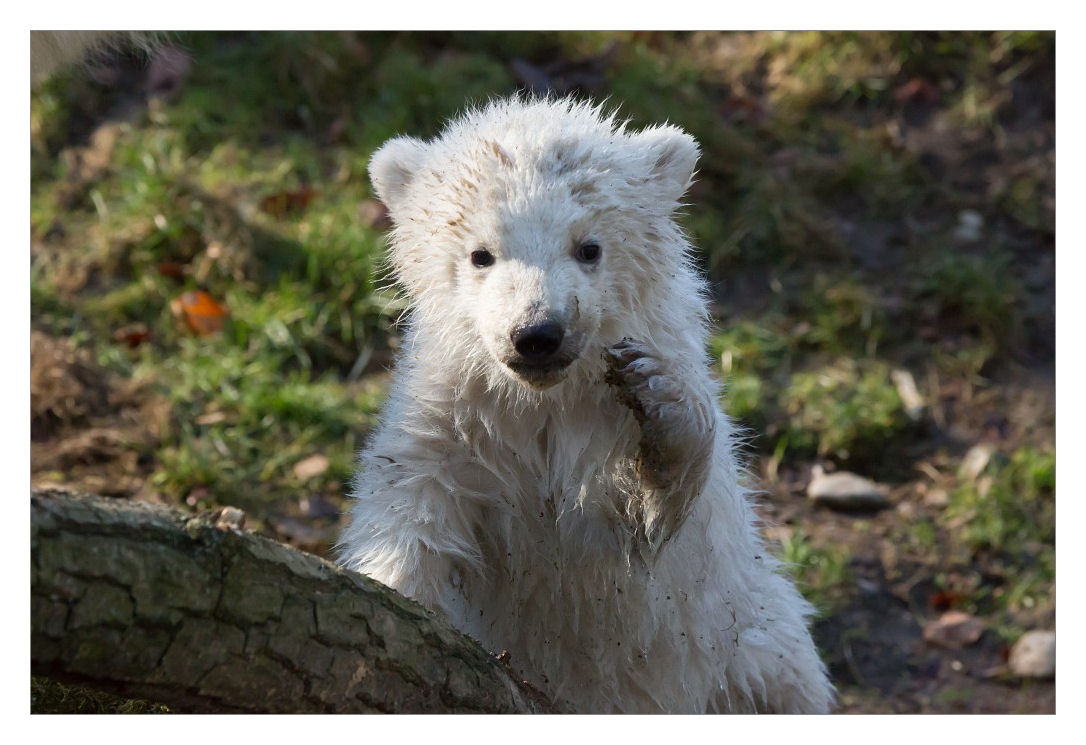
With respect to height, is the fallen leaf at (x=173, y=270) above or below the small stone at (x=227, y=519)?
above

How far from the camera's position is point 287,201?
26.3 ft

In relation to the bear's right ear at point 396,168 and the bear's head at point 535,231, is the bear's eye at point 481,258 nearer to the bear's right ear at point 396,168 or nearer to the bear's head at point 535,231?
the bear's head at point 535,231

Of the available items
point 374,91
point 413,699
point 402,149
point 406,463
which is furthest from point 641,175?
point 374,91

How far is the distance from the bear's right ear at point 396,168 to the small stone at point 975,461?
396 cm

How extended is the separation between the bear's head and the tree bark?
3.19 feet

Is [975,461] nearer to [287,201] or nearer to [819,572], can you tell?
[819,572]

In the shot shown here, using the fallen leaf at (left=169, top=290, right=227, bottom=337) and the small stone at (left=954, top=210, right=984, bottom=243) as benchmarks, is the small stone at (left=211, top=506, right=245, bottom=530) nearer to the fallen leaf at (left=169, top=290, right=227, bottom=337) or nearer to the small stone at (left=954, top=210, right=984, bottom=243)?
the fallen leaf at (left=169, top=290, right=227, bottom=337)

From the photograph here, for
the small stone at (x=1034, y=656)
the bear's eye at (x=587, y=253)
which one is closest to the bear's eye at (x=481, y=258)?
the bear's eye at (x=587, y=253)

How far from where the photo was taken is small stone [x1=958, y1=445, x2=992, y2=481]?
702 centimetres

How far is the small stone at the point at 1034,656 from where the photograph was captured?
6.03m

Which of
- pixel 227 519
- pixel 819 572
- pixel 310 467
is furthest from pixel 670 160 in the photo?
pixel 310 467

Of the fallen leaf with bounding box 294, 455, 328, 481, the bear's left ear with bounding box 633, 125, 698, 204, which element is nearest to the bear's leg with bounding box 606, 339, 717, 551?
the bear's left ear with bounding box 633, 125, 698, 204
